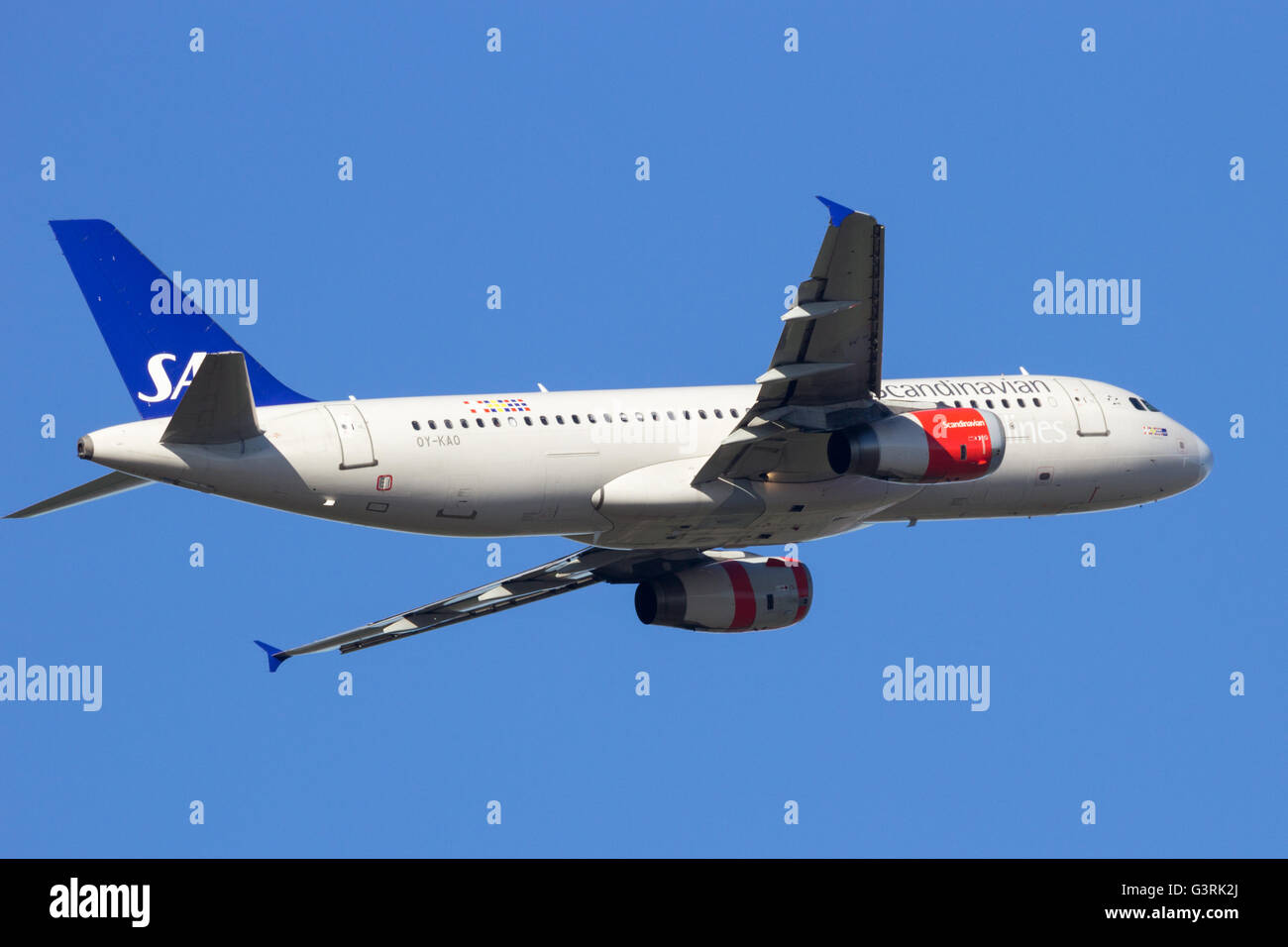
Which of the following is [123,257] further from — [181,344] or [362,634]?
[362,634]

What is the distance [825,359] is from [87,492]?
48.7ft

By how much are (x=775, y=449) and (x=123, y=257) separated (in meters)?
13.8

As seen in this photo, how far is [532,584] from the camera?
4869 centimetres

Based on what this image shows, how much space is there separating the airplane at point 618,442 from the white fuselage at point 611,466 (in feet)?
0.15

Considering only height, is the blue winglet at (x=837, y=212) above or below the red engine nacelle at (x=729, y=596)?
above

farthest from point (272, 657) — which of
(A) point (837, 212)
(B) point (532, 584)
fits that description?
(A) point (837, 212)

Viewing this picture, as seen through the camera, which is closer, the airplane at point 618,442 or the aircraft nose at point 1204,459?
the airplane at point 618,442

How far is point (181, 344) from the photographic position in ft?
134

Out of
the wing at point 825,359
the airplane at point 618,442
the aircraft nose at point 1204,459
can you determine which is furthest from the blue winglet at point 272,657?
the aircraft nose at point 1204,459

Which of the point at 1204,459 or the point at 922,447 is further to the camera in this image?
the point at 1204,459

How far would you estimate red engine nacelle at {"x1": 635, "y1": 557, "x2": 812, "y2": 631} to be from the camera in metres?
47.8

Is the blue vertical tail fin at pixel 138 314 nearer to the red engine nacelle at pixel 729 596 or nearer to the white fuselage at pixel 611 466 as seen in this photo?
the white fuselage at pixel 611 466

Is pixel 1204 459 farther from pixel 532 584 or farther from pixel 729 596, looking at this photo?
pixel 532 584

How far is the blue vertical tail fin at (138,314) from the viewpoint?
40250 millimetres
